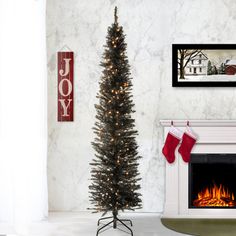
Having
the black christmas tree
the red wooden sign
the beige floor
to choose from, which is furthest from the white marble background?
the black christmas tree

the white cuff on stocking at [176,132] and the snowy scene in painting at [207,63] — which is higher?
the snowy scene in painting at [207,63]

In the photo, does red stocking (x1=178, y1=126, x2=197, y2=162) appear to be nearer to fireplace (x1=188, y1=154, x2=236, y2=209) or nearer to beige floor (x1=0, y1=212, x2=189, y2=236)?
fireplace (x1=188, y1=154, x2=236, y2=209)

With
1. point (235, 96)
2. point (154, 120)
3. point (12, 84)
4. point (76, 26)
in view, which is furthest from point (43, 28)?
point (235, 96)

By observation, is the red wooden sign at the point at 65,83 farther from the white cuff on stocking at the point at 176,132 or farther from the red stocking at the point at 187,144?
the red stocking at the point at 187,144

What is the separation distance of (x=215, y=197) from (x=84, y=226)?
4.77 ft

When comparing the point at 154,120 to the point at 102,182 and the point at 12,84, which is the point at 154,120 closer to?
the point at 102,182

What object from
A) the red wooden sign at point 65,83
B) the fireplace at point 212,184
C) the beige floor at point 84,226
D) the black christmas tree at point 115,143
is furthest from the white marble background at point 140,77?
the black christmas tree at point 115,143

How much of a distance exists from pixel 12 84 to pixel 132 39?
154 cm

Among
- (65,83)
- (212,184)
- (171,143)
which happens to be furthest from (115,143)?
(212,184)

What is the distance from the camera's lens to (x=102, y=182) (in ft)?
12.7

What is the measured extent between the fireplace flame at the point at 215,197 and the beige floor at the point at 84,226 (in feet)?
1.67

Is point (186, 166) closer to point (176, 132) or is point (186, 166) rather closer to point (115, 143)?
point (176, 132)

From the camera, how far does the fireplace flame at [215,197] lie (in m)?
4.63

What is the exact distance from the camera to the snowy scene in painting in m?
4.68
